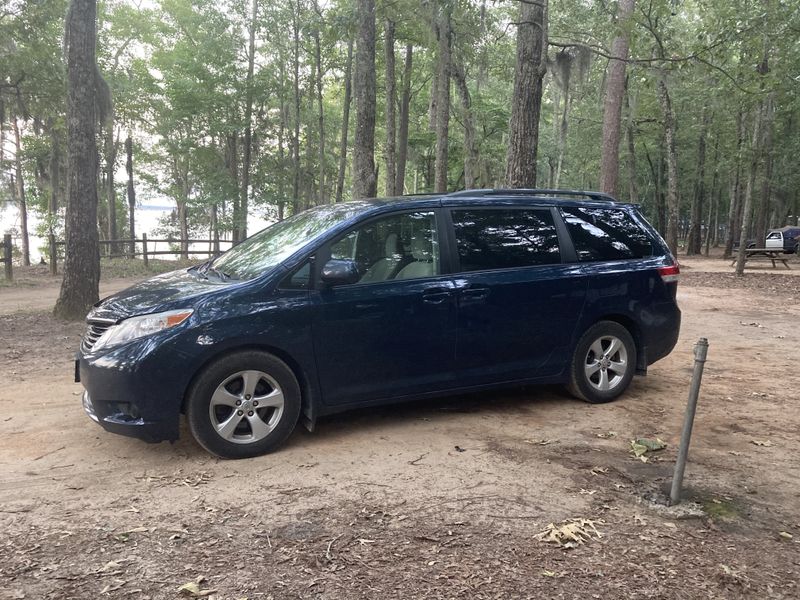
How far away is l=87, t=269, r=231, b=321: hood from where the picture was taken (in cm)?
390

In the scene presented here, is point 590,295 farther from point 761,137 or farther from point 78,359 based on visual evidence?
point 761,137

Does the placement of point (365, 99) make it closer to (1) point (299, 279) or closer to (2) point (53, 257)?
(1) point (299, 279)

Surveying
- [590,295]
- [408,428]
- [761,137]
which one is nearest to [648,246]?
[590,295]

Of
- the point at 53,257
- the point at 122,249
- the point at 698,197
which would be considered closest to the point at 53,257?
the point at 53,257

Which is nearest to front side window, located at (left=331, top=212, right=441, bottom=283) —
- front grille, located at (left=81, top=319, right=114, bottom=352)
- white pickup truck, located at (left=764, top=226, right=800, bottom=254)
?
front grille, located at (left=81, top=319, right=114, bottom=352)

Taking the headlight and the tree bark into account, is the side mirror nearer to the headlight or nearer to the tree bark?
the headlight

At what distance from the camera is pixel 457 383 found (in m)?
4.62

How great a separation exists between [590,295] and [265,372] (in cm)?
281

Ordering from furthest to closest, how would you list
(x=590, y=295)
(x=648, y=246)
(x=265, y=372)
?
(x=648, y=246) < (x=590, y=295) < (x=265, y=372)

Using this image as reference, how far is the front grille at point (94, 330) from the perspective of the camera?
13.1 feet

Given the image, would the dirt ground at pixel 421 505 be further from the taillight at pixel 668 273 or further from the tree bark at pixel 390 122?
the tree bark at pixel 390 122

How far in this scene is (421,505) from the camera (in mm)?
3295

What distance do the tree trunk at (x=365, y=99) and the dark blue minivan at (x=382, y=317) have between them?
5.59 metres

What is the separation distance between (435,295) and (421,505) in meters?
1.64
